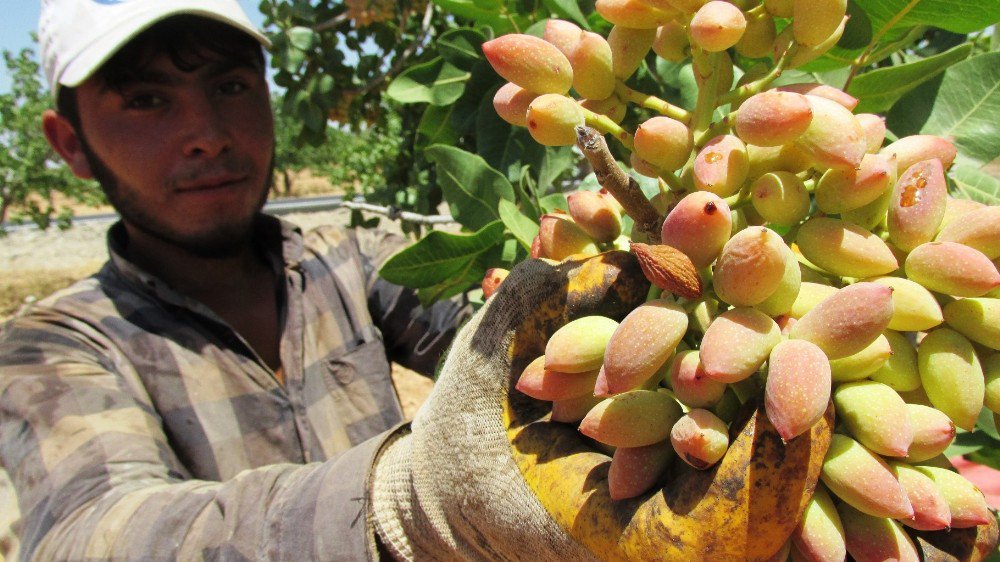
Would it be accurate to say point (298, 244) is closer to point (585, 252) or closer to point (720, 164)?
point (585, 252)

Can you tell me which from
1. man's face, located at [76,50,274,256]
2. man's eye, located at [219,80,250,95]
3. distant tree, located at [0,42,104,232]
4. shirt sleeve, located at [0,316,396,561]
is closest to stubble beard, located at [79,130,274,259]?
man's face, located at [76,50,274,256]

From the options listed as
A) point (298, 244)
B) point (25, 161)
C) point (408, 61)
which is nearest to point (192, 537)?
point (298, 244)

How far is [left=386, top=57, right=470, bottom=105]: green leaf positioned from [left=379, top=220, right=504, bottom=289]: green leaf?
50 cm

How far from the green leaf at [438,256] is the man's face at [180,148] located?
100 cm

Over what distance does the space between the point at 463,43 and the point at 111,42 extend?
104 centimetres

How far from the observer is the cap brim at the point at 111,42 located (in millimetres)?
1887

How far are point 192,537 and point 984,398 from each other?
1186 millimetres

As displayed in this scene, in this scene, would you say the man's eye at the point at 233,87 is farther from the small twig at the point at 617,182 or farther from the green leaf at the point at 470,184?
the small twig at the point at 617,182

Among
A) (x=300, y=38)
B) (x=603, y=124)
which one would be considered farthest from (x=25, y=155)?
(x=603, y=124)

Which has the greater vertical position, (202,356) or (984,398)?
(984,398)

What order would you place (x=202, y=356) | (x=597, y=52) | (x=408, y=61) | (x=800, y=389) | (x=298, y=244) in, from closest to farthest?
(x=800, y=389)
(x=597, y=52)
(x=202, y=356)
(x=298, y=244)
(x=408, y=61)

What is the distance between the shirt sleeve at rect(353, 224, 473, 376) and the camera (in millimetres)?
2264

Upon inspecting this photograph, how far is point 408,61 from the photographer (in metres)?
3.12

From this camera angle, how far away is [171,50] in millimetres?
2010
